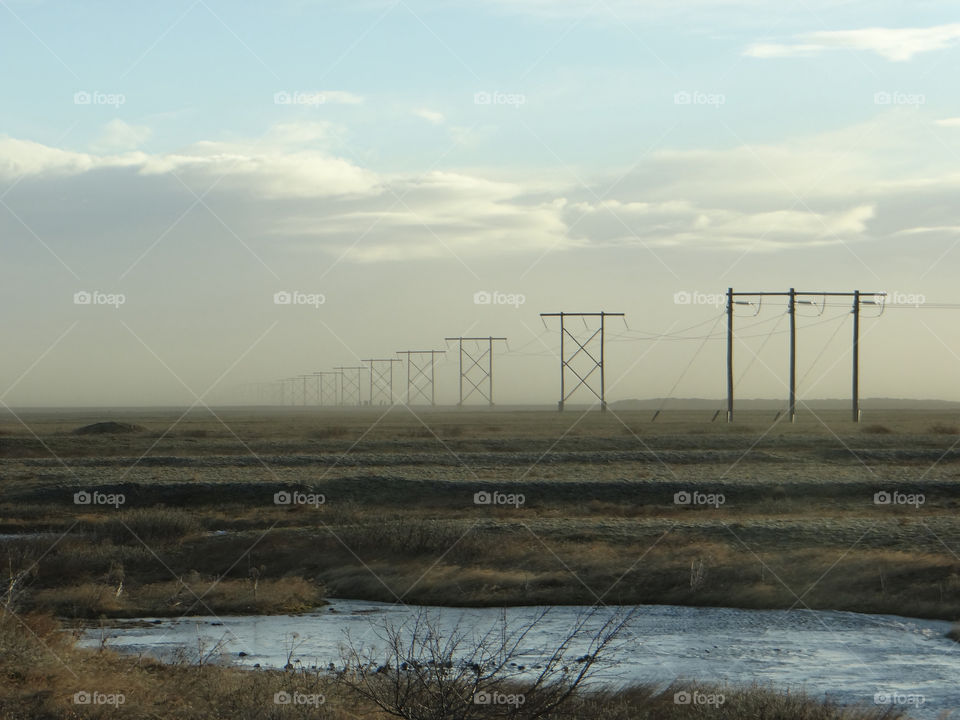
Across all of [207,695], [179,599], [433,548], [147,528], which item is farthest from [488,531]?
[207,695]

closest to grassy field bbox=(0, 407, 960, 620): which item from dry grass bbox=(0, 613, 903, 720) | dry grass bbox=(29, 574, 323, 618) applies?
dry grass bbox=(29, 574, 323, 618)

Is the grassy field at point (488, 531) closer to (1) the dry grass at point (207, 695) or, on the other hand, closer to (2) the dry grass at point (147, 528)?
(2) the dry grass at point (147, 528)

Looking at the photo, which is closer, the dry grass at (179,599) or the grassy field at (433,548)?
the grassy field at (433,548)

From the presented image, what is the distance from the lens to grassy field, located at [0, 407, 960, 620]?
2786 cm

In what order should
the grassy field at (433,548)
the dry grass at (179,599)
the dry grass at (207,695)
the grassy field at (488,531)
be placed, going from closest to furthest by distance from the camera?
1. the dry grass at (207,695)
2. the grassy field at (433,548)
3. the dry grass at (179,599)
4. the grassy field at (488,531)

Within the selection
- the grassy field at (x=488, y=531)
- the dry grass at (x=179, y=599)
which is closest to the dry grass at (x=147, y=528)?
the grassy field at (x=488, y=531)

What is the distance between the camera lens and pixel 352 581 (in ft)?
98.7

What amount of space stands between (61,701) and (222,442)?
76149mm

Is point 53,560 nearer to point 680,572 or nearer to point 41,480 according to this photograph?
point 680,572

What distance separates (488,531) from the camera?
34969 mm

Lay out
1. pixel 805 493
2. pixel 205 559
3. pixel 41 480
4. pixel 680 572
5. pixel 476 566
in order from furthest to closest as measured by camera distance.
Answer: pixel 41 480 → pixel 805 493 → pixel 205 559 → pixel 476 566 → pixel 680 572

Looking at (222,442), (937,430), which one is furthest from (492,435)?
(937,430)

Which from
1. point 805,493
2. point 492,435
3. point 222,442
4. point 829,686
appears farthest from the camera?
point 492,435

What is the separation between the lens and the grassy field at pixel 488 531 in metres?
27.9
